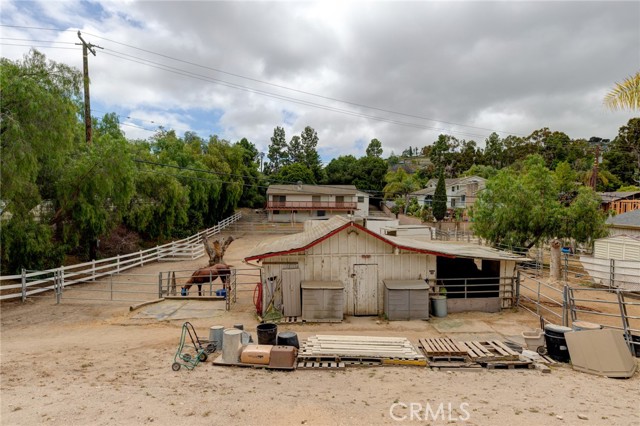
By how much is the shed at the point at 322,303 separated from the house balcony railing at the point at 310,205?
40.8 m

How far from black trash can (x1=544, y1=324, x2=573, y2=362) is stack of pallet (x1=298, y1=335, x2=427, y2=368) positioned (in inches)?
121

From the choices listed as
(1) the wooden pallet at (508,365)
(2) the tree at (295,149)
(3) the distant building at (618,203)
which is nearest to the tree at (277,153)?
(2) the tree at (295,149)

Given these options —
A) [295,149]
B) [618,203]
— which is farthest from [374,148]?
[618,203]

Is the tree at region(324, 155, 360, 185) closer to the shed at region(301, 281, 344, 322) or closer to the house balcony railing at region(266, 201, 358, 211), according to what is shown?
the house balcony railing at region(266, 201, 358, 211)

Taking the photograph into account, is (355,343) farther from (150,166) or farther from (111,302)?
(150,166)

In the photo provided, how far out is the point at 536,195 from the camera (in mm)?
23219

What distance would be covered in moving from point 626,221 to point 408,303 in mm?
20331

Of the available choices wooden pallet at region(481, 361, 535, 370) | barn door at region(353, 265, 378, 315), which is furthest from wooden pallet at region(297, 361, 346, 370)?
barn door at region(353, 265, 378, 315)

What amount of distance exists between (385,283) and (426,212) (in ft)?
124

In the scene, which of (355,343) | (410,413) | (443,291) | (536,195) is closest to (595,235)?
(536,195)

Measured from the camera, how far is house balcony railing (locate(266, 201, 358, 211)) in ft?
174

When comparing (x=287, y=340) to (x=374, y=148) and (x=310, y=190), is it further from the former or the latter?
(x=374, y=148)

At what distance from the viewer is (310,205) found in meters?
54.1

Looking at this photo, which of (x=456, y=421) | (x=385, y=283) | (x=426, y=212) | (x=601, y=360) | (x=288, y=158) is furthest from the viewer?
(x=288, y=158)
